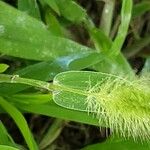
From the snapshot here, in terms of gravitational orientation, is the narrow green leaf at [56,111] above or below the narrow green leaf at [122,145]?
above

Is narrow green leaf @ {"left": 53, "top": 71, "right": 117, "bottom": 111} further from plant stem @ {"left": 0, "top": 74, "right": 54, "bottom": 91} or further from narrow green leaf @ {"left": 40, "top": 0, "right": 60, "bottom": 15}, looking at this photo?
narrow green leaf @ {"left": 40, "top": 0, "right": 60, "bottom": 15}

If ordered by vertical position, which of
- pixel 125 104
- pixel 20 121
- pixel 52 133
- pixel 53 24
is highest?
pixel 125 104

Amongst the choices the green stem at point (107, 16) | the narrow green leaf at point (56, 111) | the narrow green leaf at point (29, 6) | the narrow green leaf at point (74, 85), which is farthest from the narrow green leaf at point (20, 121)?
the green stem at point (107, 16)

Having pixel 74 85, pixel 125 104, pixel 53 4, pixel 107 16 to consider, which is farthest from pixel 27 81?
pixel 107 16

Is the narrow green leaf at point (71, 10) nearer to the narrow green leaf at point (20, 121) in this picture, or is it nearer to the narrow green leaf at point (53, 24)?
the narrow green leaf at point (53, 24)

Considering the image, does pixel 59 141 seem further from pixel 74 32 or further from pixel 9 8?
pixel 9 8

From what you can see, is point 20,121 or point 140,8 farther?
point 140,8

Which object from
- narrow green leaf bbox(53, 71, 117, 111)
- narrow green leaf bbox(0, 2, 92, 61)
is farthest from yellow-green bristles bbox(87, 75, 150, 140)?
narrow green leaf bbox(0, 2, 92, 61)

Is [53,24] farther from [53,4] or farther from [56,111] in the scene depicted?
[56,111]
